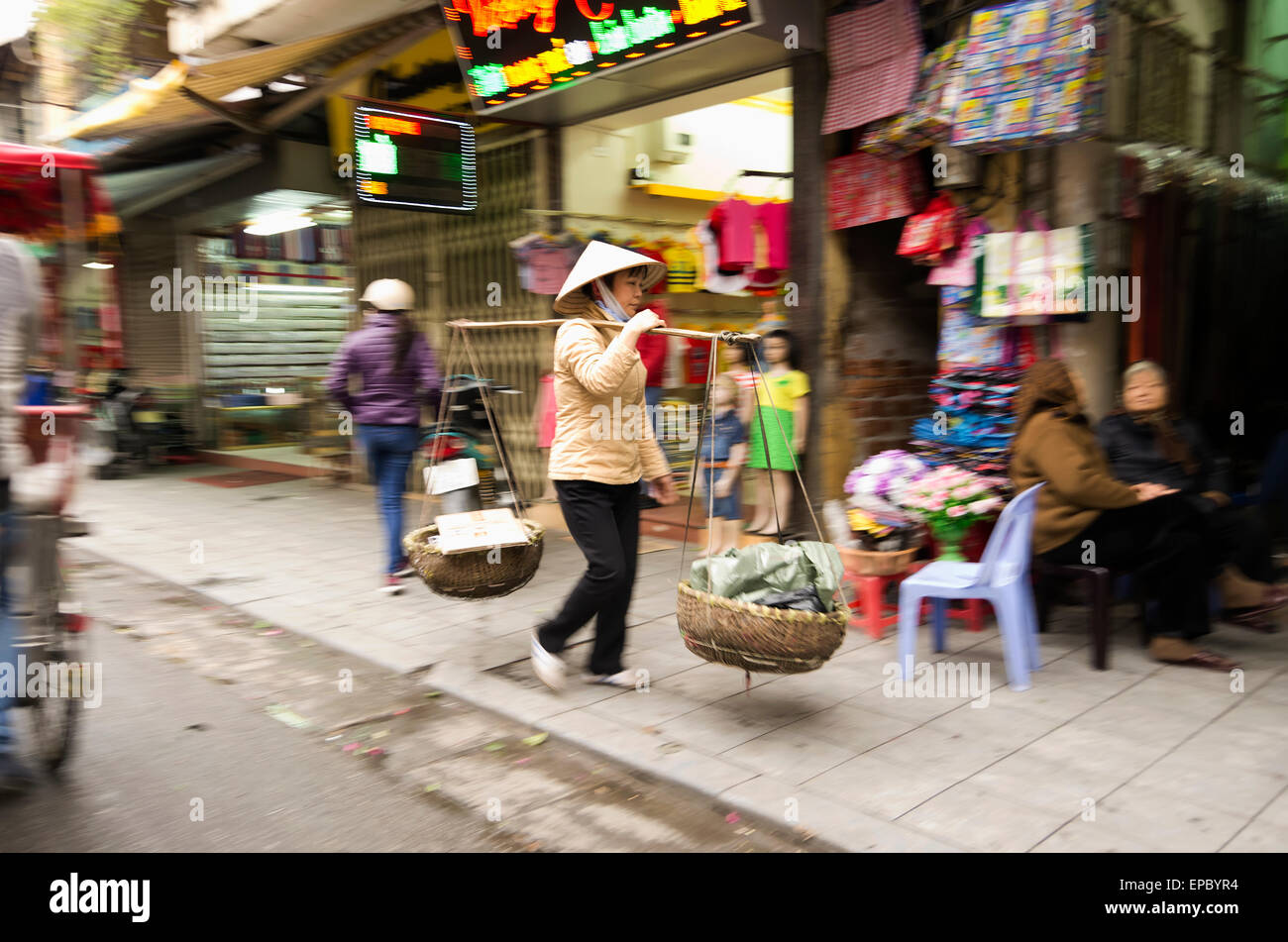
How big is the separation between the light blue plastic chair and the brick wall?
6.68 feet

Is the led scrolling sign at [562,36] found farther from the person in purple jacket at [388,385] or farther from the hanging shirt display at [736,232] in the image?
the person in purple jacket at [388,385]

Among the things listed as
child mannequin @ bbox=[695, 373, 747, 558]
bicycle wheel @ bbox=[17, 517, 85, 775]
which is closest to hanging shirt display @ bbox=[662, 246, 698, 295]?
child mannequin @ bbox=[695, 373, 747, 558]

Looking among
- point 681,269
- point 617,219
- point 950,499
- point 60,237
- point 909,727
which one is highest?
point 617,219

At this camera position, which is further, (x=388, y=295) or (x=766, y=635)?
(x=388, y=295)

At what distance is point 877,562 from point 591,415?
6.51 feet

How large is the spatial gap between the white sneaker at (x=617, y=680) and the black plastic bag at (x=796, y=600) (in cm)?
113

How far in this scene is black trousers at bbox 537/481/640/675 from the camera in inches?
173

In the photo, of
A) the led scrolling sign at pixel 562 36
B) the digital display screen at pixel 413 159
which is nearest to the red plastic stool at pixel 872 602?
the led scrolling sign at pixel 562 36

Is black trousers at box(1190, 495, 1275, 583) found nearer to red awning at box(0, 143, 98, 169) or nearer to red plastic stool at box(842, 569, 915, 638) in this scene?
red plastic stool at box(842, 569, 915, 638)

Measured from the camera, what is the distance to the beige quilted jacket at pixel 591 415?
169 inches

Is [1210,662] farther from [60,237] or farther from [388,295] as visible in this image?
[60,237]

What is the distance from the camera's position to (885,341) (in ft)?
22.4

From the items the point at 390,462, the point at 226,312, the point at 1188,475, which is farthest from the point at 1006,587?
the point at 226,312

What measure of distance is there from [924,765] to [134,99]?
34.7ft
